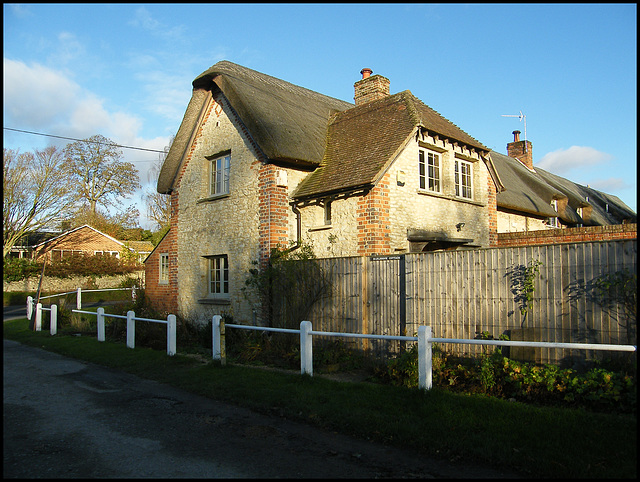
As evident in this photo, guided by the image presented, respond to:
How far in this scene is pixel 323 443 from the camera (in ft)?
17.8

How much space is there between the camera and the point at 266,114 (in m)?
13.7

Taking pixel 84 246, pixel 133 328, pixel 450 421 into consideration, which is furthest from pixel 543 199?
pixel 84 246

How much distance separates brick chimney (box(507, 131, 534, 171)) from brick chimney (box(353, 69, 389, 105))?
1732 cm

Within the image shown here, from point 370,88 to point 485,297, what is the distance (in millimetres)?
10818

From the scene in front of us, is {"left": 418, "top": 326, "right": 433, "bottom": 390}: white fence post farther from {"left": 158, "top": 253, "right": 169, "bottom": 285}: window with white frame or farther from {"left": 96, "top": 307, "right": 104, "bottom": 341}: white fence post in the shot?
{"left": 158, "top": 253, "right": 169, "bottom": 285}: window with white frame

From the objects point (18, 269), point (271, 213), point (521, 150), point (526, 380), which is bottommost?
point (526, 380)

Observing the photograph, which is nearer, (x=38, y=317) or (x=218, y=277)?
(x=218, y=277)

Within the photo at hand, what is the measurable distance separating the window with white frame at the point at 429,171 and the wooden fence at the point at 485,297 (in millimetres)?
4739

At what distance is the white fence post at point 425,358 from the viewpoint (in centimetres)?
669

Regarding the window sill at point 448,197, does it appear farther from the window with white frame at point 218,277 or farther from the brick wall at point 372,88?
the window with white frame at point 218,277

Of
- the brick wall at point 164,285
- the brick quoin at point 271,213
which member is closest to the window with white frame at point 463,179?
the brick quoin at point 271,213

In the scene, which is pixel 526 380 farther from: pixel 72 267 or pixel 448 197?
pixel 72 267

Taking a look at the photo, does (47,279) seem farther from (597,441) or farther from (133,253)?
(597,441)

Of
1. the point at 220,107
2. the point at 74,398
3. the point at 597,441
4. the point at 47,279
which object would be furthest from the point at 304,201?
the point at 47,279
